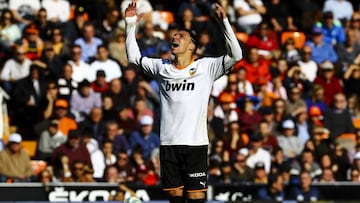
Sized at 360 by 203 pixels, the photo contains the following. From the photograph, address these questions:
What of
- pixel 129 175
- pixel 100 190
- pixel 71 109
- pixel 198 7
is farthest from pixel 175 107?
pixel 198 7

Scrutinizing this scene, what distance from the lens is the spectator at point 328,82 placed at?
72.0 feet

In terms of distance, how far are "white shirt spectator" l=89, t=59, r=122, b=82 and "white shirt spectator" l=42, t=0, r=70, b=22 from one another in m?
1.49

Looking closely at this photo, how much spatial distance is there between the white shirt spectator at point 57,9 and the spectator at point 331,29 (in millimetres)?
5197

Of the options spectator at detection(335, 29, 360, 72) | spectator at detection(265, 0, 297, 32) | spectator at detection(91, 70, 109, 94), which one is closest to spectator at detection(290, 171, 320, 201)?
spectator at detection(91, 70, 109, 94)

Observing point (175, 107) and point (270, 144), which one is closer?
point (175, 107)

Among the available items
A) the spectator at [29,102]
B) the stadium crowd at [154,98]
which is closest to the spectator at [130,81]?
the stadium crowd at [154,98]

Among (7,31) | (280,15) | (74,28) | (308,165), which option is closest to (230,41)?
(308,165)

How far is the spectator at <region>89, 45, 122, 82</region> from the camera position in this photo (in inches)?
814

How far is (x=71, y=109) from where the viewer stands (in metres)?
19.9

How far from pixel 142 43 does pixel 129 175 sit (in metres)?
3.54

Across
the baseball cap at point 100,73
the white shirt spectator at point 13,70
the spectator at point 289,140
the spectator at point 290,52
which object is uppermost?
the spectator at point 290,52

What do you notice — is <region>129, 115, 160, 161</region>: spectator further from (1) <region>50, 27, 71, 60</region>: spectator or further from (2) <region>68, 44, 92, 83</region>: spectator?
(1) <region>50, 27, 71, 60</region>: spectator

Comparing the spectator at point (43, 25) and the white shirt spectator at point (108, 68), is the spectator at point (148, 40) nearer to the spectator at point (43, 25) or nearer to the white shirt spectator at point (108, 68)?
the white shirt spectator at point (108, 68)

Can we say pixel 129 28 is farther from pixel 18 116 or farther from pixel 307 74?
pixel 307 74
